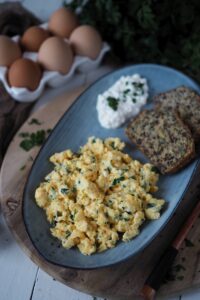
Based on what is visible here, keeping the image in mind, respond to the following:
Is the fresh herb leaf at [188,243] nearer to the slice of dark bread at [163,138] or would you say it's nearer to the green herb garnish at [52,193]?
the slice of dark bread at [163,138]

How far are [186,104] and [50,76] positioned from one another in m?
0.86

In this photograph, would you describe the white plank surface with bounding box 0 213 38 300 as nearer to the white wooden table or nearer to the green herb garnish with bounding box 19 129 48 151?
the white wooden table

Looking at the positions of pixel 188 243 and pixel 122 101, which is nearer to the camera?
pixel 188 243

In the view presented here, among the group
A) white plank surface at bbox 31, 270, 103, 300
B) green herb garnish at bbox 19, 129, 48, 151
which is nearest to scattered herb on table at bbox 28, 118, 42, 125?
green herb garnish at bbox 19, 129, 48, 151

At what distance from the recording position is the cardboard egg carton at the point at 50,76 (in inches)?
92.7

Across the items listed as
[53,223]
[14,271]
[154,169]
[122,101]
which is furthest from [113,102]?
[14,271]

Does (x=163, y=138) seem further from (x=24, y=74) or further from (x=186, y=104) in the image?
(x=24, y=74)

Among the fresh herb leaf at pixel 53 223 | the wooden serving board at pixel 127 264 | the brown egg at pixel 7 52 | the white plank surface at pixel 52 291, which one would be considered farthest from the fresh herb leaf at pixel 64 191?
the brown egg at pixel 7 52

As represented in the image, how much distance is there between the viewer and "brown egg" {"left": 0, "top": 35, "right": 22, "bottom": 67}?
2387mm

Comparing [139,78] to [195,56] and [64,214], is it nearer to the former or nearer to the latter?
[195,56]

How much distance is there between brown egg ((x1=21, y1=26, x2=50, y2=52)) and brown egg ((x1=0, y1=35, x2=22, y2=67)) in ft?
0.36

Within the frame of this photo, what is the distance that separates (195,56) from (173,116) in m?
0.58

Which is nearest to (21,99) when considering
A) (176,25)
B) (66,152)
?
(66,152)

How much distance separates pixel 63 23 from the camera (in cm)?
254
